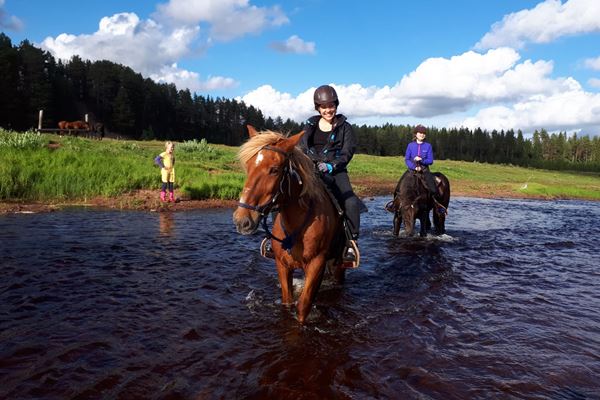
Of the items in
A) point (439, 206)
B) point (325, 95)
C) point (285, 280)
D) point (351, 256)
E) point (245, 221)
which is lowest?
point (285, 280)

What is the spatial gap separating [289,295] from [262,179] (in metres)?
2.30

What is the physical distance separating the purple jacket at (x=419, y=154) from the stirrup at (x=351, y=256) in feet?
21.3

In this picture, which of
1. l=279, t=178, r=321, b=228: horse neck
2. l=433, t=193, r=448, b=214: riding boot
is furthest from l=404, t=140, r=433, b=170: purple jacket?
l=279, t=178, r=321, b=228: horse neck

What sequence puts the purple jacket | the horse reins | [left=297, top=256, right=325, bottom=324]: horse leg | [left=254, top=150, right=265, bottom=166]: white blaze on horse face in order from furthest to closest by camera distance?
the purple jacket < [left=297, top=256, right=325, bottom=324]: horse leg < [left=254, top=150, right=265, bottom=166]: white blaze on horse face < the horse reins

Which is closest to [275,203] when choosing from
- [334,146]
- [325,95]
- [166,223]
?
[334,146]

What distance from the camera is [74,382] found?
3922 mm

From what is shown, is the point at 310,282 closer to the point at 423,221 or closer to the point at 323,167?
the point at 323,167

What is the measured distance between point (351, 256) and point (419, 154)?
7.06m

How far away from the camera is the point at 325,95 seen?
20.1 feet

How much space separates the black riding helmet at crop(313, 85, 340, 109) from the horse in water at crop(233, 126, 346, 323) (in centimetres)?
147

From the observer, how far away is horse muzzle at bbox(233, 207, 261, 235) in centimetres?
385

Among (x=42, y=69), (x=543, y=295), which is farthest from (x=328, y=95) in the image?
(x=42, y=69)

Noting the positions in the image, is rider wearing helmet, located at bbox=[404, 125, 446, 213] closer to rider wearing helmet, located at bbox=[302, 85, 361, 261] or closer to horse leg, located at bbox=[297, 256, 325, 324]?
rider wearing helmet, located at bbox=[302, 85, 361, 261]

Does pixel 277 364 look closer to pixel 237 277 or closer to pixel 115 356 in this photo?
pixel 115 356
